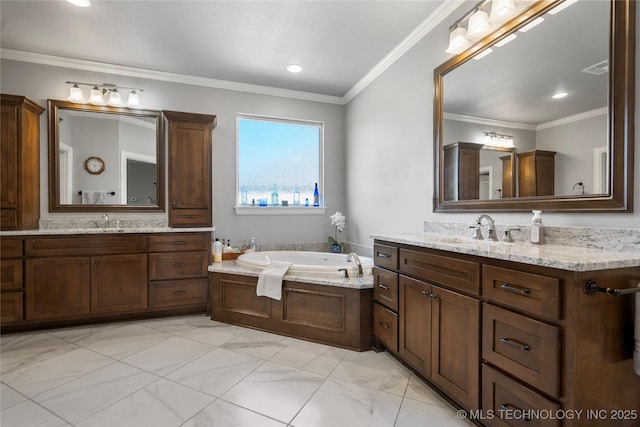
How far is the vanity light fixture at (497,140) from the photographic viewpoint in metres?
1.88

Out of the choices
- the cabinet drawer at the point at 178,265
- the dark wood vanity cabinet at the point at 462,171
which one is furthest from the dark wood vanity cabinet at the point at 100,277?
the dark wood vanity cabinet at the point at 462,171

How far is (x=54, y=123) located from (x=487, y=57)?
386cm

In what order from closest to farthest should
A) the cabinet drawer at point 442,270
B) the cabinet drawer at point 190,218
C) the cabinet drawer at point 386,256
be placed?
the cabinet drawer at point 442,270 → the cabinet drawer at point 386,256 → the cabinet drawer at point 190,218

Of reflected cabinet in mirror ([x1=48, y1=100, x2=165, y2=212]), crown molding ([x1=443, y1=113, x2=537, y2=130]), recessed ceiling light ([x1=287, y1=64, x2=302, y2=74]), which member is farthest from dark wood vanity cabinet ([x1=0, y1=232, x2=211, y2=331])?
crown molding ([x1=443, y1=113, x2=537, y2=130])

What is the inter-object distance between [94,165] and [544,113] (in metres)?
3.86

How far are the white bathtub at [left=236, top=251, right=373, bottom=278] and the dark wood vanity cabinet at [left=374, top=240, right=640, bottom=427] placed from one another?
860 millimetres

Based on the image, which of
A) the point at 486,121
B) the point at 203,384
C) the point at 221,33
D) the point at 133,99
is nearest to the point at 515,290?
the point at 486,121

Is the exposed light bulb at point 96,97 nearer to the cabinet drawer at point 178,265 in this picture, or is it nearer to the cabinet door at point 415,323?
the cabinet drawer at point 178,265

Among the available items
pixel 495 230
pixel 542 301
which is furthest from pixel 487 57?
pixel 542 301

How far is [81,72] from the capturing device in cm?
317

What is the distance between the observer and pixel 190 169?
3281 millimetres

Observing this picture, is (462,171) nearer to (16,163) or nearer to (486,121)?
(486,121)

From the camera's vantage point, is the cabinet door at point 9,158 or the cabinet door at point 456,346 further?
the cabinet door at point 9,158

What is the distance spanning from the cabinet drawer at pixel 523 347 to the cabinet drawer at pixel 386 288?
71 centimetres
